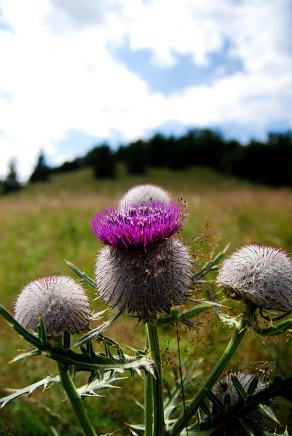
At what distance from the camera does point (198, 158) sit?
92000 mm

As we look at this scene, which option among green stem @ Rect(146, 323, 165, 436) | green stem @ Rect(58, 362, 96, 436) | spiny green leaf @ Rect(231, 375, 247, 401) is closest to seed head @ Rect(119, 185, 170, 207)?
green stem @ Rect(146, 323, 165, 436)

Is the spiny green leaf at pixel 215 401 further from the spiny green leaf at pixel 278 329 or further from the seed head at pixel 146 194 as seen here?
the seed head at pixel 146 194

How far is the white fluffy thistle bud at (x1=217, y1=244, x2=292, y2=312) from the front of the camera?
9.23 ft

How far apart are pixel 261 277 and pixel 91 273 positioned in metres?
6.11

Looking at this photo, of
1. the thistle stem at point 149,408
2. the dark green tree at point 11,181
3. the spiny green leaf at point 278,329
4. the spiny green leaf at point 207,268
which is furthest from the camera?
the dark green tree at point 11,181

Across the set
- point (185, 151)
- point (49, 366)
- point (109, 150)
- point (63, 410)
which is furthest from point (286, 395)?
point (185, 151)

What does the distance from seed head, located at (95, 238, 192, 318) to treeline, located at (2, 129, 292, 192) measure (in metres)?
72.7

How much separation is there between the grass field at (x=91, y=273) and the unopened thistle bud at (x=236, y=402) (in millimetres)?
125

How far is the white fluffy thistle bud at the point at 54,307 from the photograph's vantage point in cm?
285

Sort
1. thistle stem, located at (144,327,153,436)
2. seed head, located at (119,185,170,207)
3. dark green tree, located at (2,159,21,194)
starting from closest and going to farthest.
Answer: thistle stem, located at (144,327,153,436) → seed head, located at (119,185,170,207) → dark green tree, located at (2,159,21,194)

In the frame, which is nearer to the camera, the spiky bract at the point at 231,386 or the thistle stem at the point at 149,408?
the thistle stem at the point at 149,408

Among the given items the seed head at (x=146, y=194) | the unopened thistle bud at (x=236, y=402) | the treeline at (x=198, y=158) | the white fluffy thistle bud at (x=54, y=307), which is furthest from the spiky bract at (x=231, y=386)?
the treeline at (x=198, y=158)

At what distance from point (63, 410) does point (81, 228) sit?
31.3 feet

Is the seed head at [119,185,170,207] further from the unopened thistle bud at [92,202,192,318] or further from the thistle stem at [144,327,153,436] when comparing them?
the thistle stem at [144,327,153,436]
